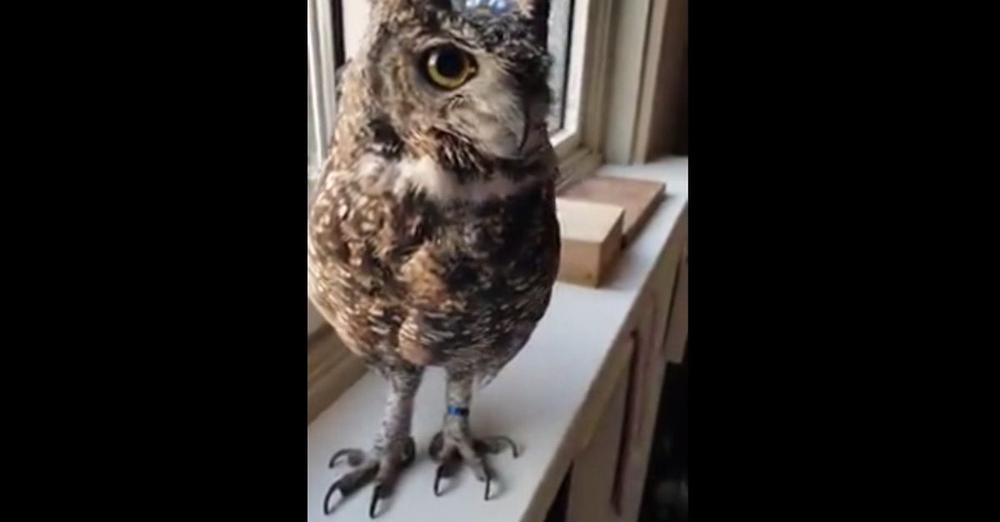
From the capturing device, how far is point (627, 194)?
0.95 metres

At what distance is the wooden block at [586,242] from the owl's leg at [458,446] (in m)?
0.28

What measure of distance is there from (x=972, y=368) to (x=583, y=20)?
1.76ft

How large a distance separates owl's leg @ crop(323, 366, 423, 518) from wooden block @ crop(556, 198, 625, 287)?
30 cm

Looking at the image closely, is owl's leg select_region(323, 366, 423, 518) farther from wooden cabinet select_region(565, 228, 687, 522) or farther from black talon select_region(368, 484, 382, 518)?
wooden cabinet select_region(565, 228, 687, 522)

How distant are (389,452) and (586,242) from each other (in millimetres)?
345

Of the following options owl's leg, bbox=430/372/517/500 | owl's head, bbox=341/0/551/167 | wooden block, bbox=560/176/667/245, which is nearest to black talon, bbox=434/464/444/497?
owl's leg, bbox=430/372/517/500

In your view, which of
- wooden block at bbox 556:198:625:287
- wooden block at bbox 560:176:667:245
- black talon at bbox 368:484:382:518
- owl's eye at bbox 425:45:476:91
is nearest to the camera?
owl's eye at bbox 425:45:476:91

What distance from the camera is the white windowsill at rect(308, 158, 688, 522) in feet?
1.54

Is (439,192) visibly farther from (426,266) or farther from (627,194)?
(627,194)

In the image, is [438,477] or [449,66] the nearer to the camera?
[449,66]

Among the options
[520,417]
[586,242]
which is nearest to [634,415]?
[586,242]

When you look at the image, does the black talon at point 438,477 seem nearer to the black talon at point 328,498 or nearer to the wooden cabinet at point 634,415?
the black talon at point 328,498

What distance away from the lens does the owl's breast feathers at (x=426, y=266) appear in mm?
385
